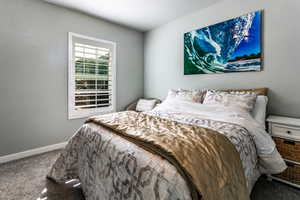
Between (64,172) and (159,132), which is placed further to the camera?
(64,172)

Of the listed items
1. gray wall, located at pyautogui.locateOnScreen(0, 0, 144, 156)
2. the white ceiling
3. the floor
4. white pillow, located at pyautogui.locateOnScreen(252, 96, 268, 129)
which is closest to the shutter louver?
gray wall, located at pyautogui.locateOnScreen(0, 0, 144, 156)

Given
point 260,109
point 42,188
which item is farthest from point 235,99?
point 42,188

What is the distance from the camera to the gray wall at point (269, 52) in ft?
6.30

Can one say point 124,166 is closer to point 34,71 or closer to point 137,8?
point 34,71

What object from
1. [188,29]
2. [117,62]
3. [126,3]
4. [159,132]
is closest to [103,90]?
[117,62]

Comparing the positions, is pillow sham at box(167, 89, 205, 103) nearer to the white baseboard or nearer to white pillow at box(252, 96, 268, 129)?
white pillow at box(252, 96, 268, 129)

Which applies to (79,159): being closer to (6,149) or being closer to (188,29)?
(6,149)

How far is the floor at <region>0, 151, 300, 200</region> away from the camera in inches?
60.8

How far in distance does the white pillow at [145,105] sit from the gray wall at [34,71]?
1.26 metres

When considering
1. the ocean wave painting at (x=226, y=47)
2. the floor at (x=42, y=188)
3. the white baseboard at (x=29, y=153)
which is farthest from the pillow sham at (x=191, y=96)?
the white baseboard at (x=29, y=153)

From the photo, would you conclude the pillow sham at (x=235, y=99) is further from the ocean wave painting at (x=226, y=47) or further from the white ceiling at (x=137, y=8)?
the white ceiling at (x=137, y=8)

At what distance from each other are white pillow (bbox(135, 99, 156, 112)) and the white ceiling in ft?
5.61

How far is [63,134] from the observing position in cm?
281

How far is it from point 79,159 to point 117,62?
2.38 m
